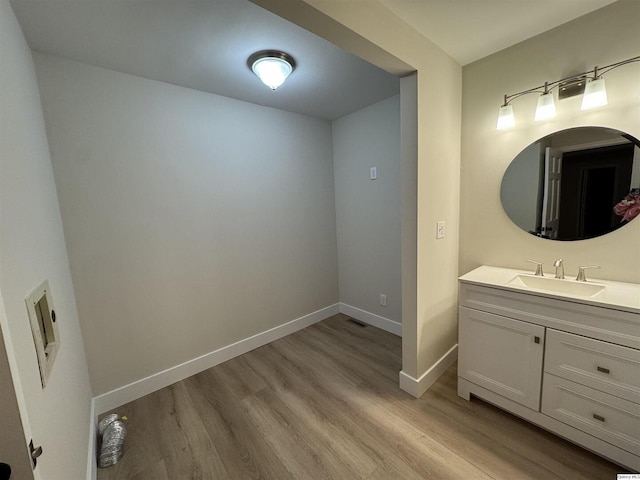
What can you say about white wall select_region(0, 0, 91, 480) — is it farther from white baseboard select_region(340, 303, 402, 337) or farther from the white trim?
white baseboard select_region(340, 303, 402, 337)

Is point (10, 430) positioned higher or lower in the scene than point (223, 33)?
lower

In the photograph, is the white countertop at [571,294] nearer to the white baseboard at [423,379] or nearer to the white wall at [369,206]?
the white baseboard at [423,379]

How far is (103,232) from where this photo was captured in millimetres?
1770

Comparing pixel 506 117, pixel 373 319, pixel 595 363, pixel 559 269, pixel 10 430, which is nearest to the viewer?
pixel 10 430

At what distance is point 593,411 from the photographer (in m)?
1.32

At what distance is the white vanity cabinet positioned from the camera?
1.23m

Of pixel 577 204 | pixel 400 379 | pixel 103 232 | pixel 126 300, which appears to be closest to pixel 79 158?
pixel 103 232

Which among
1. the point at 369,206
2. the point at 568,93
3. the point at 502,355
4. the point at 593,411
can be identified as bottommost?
the point at 593,411

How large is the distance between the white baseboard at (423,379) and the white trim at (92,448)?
1.85m

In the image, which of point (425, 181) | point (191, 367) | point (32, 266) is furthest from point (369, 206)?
point (32, 266)

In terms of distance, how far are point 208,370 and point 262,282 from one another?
87cm

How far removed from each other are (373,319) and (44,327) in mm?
2589

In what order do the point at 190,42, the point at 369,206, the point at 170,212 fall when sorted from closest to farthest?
the point at 190,42
the point at 170,212
the point at 369,206

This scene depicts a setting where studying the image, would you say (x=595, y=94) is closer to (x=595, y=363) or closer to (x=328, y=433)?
(x=595, y=363)
